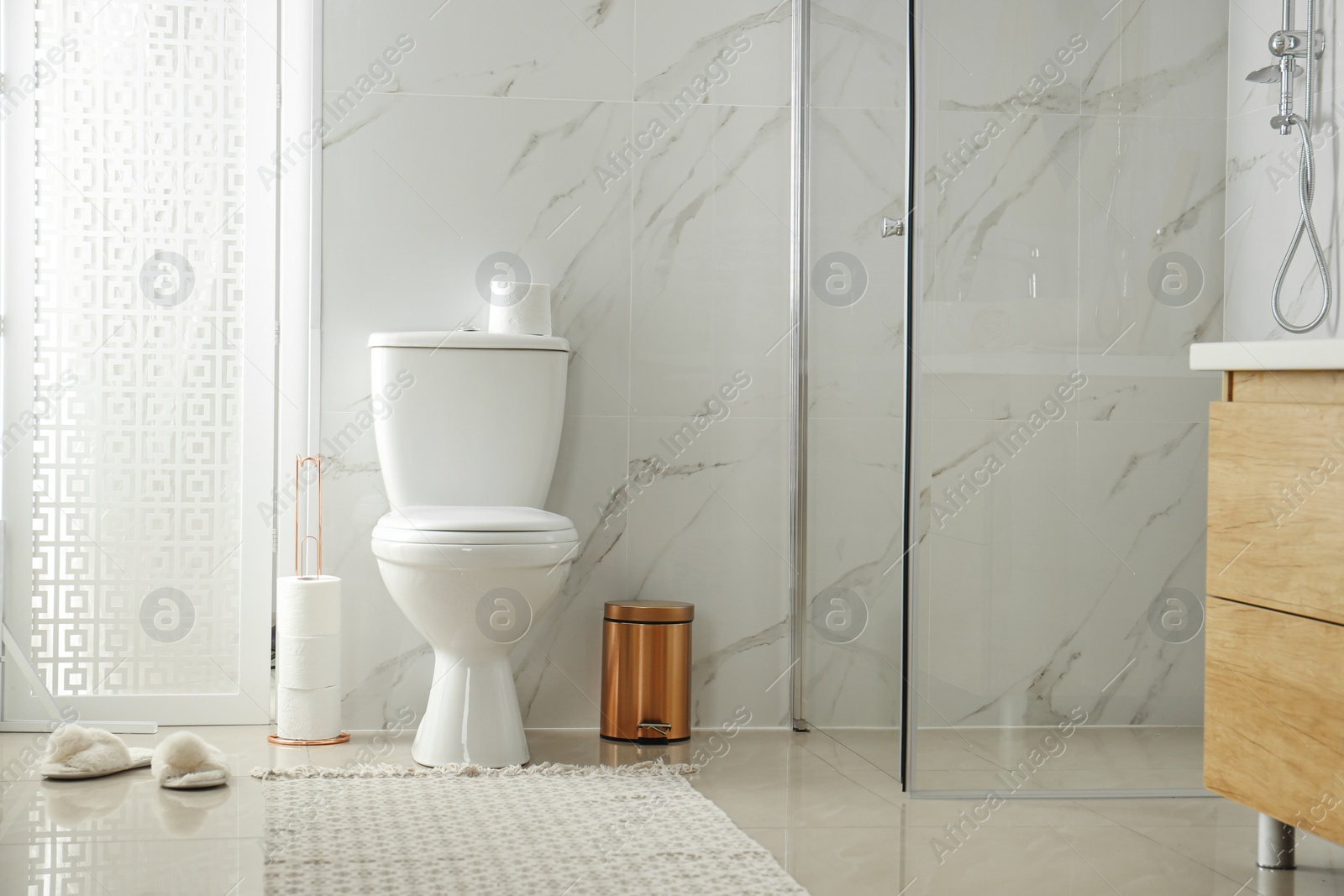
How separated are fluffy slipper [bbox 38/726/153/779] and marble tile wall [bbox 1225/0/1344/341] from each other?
2.14m

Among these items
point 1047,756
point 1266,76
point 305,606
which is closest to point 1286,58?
point 1266,76

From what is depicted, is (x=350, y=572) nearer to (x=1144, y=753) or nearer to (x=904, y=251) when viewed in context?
(x=904, y=251)

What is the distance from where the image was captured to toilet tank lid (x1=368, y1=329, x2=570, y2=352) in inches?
94.5

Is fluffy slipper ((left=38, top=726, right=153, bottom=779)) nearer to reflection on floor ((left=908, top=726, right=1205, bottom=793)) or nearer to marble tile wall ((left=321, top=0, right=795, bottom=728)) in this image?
marble tile wall ((left=321, top=0, right=795, bottom=728))

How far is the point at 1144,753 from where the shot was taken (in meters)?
2.08

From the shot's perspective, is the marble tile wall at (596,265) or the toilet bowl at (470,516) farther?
the marble tile wall at (596,265)

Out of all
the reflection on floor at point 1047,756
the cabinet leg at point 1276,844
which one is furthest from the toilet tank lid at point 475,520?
the cabinet leg at point 1276,844

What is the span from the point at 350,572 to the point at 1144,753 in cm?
163

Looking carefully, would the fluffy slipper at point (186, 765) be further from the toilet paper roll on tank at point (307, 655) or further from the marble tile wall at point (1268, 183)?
the marble tile wall at point (1268, 183)

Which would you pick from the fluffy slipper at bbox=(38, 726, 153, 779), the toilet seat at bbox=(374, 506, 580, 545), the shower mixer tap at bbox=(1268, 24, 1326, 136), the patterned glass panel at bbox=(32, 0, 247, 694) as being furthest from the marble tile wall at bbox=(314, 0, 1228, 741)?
the fluffy slipper at bbox=(38, 726, 153, 779)

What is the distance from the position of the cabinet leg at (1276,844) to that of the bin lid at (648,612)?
45.4 inches

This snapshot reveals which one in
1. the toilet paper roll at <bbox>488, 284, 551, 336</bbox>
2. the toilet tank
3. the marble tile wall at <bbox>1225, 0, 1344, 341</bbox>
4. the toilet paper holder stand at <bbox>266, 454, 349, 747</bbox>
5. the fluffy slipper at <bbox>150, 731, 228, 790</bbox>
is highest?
the marble tile wall at <bbox>1225, 0, 1344, 341</bbox>

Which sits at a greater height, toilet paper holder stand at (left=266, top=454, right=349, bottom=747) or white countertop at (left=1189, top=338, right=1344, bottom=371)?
white countertop at (left=1189, top=338, right=1344, bottom=371)

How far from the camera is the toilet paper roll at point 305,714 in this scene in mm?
2400
